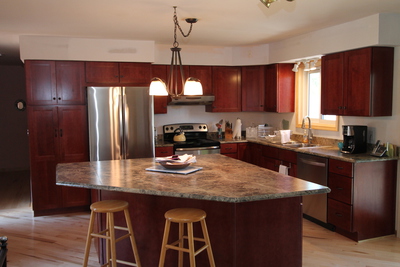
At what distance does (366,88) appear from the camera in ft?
Answer: 13.0

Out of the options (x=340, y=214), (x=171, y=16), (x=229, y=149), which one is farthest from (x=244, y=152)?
(x=171, y=16)

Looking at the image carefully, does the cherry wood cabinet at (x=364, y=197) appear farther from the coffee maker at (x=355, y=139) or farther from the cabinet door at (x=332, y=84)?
the cabinet door at (x=332, y=84)

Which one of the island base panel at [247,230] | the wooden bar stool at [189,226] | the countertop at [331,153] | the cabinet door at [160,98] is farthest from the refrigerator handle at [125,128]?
the wooden bar stool at [189,226]

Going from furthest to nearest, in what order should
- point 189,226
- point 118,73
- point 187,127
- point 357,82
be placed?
point 187,127, point 118,73, point 357,82, point 189,226

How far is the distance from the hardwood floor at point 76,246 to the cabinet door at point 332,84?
144 cm

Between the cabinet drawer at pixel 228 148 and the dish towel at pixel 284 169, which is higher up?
the cabinet drawer at pixel 228 148

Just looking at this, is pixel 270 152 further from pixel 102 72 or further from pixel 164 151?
pixel 102 72

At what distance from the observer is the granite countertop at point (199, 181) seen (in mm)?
2455

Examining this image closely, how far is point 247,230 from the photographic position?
103 inches

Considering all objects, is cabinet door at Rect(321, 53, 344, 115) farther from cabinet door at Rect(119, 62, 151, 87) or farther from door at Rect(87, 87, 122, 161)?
door at Rect(87, 87, 122, 161)

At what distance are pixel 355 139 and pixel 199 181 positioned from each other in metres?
2.19

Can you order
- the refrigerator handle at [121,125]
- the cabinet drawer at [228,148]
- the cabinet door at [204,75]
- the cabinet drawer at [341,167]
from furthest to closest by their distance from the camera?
the cabinet door at [204,75]
the cabinet drawer at [228,148]
the refrigerator handle at [121,125]
the cabinet drawer at [341,167]

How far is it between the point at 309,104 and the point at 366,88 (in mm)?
1527

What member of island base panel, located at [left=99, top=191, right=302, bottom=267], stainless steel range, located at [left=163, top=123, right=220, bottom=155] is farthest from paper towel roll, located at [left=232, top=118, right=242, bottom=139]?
island base panel, located at [left=99, top=191, right=302, bottom=267]
